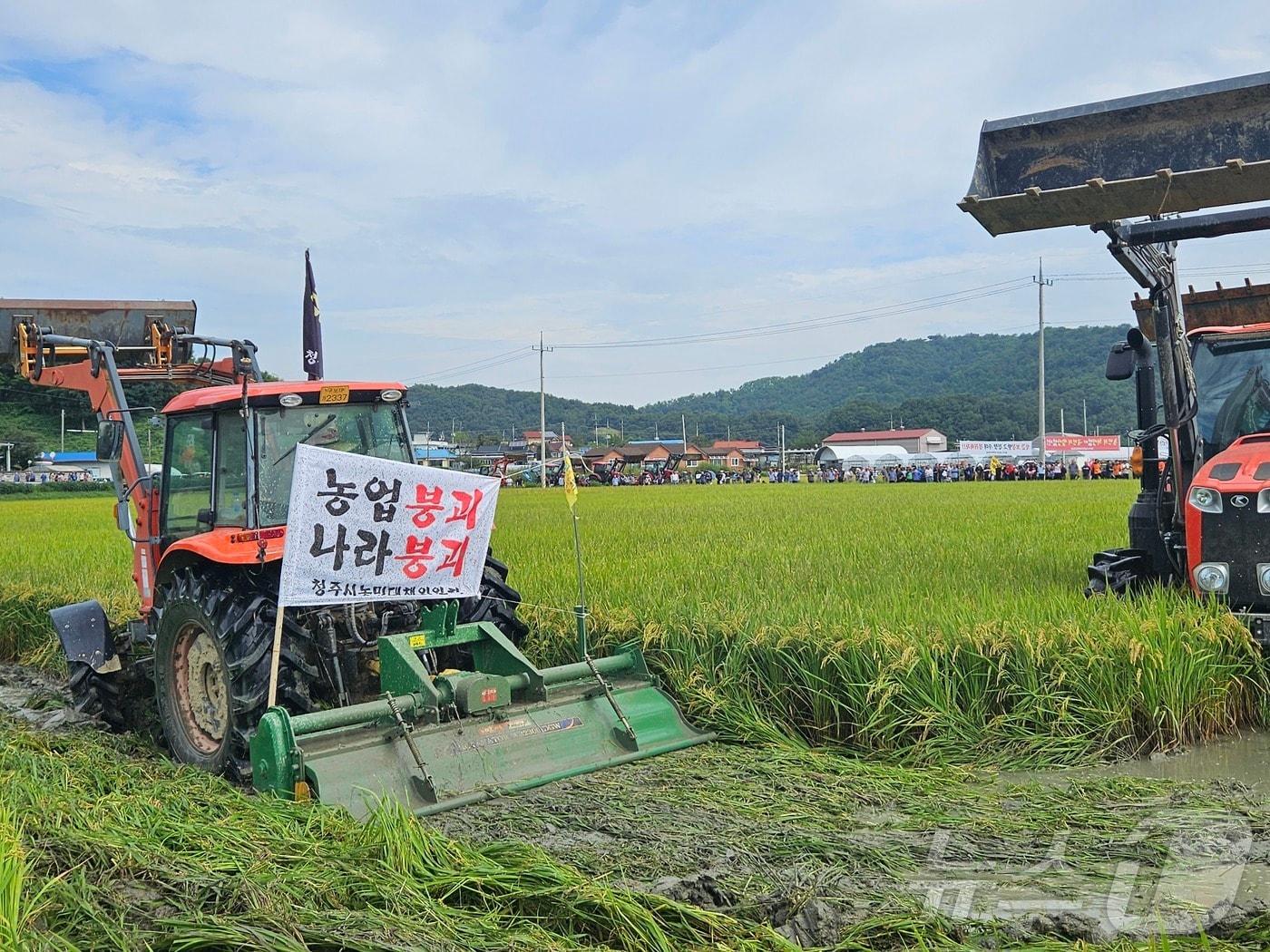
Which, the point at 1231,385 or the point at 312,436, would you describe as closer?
the point at 312,436

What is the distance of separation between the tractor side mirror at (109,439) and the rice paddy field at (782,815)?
1.72m

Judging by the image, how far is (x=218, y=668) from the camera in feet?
19.5

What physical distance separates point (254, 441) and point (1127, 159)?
5.37m

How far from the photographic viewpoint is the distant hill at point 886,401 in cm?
10775

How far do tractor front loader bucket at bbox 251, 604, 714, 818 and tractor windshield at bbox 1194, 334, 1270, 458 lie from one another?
4.25 meters

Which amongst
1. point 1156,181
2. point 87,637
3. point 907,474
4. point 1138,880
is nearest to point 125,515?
point 87,637

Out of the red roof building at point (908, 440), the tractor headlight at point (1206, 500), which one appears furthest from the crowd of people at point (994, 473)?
the tractor headlight at point (1206, 500)

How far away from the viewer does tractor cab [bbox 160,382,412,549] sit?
601 centimetres

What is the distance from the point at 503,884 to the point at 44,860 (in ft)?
5.21

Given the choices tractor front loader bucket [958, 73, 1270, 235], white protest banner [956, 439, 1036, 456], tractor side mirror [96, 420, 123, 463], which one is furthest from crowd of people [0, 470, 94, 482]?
white protest banner [956, 439, 1036, 456]

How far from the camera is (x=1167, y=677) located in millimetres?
6012

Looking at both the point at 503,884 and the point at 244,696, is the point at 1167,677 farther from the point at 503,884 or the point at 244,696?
the point at 244,696

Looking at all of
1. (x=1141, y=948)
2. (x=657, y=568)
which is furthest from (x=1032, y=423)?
(x=1141, y=948)

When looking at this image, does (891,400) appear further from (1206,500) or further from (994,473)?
(1206,500)
